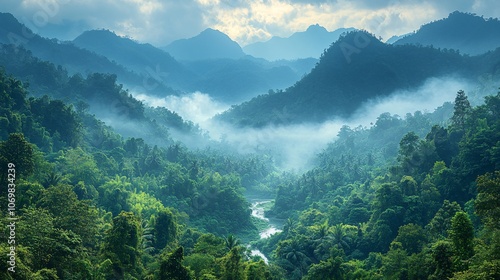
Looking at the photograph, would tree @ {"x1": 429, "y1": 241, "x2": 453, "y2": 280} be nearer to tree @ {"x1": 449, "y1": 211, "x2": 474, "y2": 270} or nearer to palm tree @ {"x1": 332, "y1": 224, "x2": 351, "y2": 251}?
tree @ {"x1": 449, "y1": 211, "x2": 474, "y2": 270}

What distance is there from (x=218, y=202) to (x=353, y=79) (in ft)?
357

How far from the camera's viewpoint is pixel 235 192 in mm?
73688

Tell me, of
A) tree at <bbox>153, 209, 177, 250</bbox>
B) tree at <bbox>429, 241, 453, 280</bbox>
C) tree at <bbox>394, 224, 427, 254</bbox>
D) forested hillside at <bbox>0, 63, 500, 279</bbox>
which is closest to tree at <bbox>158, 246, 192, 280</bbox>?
forested hillside at <bbox>0, 63, 500, 279</bbox>

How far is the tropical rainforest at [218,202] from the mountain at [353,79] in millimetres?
39878

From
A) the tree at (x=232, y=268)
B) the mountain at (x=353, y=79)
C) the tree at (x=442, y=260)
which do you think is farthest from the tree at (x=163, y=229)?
the mountain at (x=353, y=79)

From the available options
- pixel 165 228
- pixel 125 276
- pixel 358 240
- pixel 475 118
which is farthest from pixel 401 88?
pixel 125 276

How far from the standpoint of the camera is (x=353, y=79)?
538 feet

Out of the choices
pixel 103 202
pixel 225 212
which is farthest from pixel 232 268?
pixel 225 212

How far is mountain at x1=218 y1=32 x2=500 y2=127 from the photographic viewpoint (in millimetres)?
161000

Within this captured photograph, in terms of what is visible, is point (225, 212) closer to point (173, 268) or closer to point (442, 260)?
point (173, 268)

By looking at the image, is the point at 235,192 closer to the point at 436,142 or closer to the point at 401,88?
the point at 436,142

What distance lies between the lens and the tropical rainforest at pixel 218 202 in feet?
87.2

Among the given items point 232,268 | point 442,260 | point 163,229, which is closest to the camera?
point 442,260

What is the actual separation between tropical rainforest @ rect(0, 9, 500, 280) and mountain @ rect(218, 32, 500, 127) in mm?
39878
